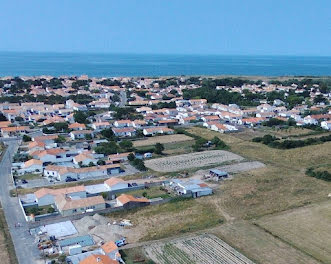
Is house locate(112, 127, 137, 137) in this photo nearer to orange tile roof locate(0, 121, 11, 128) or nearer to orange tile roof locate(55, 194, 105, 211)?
orange tile roof locate(0, 121, 11, 128)

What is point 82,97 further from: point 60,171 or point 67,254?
point 67,254

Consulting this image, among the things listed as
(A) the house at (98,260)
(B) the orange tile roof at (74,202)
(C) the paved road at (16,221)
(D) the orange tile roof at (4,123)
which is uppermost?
(A) the house at (98,260)

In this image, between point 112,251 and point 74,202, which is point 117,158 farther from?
point 112,251

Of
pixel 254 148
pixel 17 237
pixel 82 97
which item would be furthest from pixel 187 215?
pixel 82 97

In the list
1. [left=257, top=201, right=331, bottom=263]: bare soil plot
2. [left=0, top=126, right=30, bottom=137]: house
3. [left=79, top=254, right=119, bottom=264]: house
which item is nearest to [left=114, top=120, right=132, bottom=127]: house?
[left=0, top=126, right=30, bottom=137]: house

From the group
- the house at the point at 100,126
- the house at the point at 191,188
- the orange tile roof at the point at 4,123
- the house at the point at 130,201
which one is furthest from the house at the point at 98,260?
the orange tile roof at the point at 4,123

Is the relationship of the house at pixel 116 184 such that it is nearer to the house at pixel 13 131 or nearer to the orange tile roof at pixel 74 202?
the orange tile roof at pixel 74 202
